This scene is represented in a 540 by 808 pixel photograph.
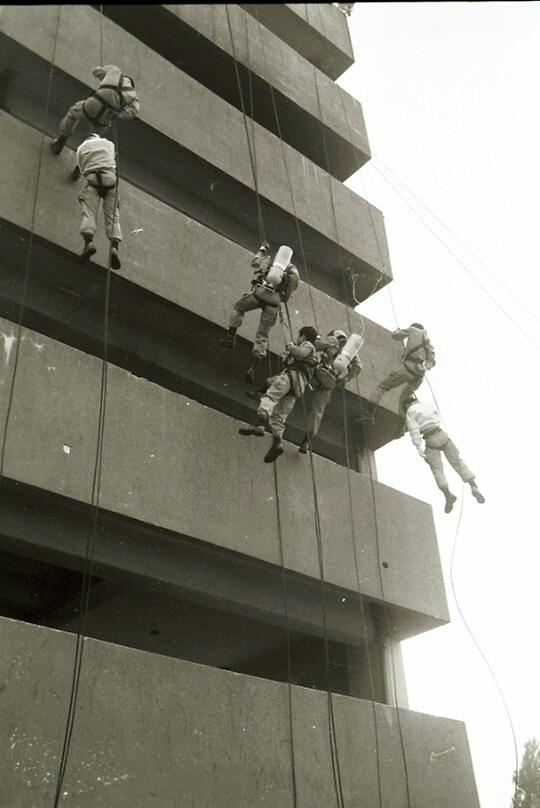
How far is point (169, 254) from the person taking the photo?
1002 centimetres

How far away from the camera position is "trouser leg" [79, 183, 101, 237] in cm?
852

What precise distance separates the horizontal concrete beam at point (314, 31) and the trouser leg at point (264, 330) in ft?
26.9

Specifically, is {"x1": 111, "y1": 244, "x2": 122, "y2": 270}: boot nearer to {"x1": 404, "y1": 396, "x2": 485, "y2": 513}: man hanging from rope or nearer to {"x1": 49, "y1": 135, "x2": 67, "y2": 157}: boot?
{"x1": 49, "y1": 135, "x2": 67, "y2": 157}: boot

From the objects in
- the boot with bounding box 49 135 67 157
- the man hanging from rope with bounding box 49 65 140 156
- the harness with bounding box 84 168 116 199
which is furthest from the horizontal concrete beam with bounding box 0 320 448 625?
the man hanging from rope with bounding box 49 65 140 156

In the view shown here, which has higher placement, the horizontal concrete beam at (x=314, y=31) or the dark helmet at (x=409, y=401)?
the horizontal concrete beam at (x=314, y=31)

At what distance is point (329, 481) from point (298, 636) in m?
2.18

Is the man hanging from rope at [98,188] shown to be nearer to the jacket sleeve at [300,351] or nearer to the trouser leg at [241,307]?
the trouser leg at [241,307]

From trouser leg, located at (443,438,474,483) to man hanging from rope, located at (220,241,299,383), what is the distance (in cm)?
269

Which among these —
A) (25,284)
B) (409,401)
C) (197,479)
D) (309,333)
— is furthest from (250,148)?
(197,479)

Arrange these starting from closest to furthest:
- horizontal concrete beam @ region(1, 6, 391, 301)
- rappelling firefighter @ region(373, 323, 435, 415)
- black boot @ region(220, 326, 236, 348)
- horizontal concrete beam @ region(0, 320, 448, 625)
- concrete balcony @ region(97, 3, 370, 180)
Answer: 1. horizontal concrete beam @ region(0, 320, 448, 625)
2. black boot @ region(220, 326, 236, 348)
3. horizontal concrete beam @ region(1, 6, 391, 301)
4. rappelling firefighter @ region(373, 323, 435, 415)
5. concrete balcony @ region(97, 3, 370, 180)

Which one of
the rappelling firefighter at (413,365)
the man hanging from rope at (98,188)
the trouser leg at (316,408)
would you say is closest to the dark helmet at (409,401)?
the rappelling firefighter at (413,365)

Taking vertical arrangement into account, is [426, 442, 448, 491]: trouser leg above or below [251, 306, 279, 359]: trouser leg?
below

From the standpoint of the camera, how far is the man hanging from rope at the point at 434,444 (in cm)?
1017

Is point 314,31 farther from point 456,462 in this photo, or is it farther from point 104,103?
point 456,462
